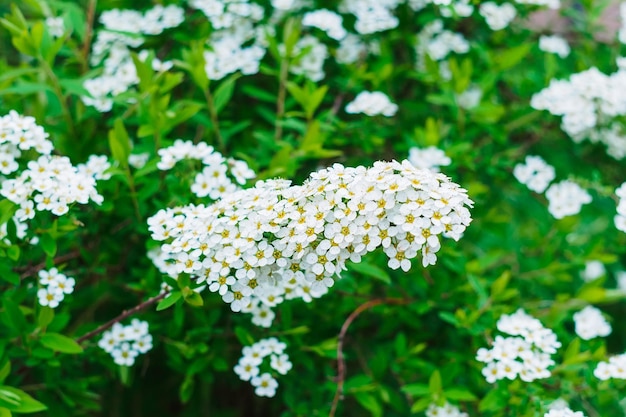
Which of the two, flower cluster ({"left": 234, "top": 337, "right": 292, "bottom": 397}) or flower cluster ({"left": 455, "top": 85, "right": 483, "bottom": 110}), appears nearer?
flower cluster ({"left": 234, "top": 337, "right": 292, "bottom": 397})

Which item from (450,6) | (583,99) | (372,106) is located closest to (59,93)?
(372,106)

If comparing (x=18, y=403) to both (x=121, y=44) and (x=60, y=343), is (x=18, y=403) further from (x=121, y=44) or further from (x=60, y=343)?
(x=121, y=44)

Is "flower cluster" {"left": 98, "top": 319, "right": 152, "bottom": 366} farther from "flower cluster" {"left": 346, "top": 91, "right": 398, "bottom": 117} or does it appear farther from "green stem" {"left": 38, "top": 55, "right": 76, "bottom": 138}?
"flower cluster" {"left": 346, "top": 91, "right": 398, "bottom": 117}

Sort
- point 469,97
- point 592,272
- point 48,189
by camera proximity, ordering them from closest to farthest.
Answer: point 48,189, point 469,97, point 592,272

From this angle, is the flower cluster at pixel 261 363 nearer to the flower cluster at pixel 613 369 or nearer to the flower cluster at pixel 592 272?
the flower cluster at pixel 613 369

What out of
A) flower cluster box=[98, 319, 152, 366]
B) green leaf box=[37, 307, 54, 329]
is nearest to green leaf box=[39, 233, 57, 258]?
green leaf box=[37, 307, 54, 329]

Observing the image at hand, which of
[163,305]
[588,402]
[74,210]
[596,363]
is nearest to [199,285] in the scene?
[163,305]

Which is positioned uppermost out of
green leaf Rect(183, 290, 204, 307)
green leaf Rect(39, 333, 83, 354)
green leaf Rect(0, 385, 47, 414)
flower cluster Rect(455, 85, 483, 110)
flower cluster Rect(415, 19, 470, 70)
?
green leaf Rect(183, 290, 204, 307)
